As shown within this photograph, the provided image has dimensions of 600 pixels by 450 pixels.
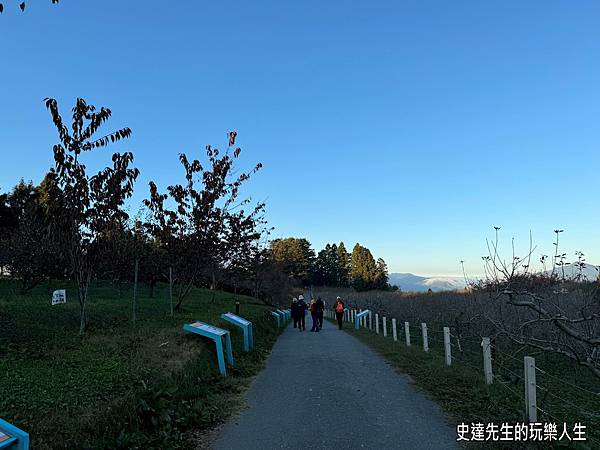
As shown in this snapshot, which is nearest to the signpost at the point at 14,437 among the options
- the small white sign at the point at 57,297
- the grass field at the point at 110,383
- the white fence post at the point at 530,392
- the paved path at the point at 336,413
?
the grass field at the point at 110,383

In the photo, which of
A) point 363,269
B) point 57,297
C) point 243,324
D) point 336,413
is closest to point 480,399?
point 336,413

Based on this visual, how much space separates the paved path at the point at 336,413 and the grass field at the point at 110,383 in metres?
0.54

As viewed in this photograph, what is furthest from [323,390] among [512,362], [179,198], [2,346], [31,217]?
[31,217]

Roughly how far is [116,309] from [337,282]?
90145 millimetres

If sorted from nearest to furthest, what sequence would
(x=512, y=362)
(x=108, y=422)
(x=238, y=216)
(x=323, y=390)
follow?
(x=108, y=422) < (x=323, y=390) < (x=512, y=362) < (x=238, y=216)

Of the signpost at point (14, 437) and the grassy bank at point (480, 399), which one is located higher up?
the signpost at point (14, 437)

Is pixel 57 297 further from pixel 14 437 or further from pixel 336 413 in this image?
pixel 14 437

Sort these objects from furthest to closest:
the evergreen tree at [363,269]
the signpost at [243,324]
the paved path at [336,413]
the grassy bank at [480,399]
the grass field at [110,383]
→ 1. the evergreen tree at [363,269]
2. the signpost at [243,324]
3. the grassy bank at [480,399]
4. the paved path at [336,413]
5. the grass field at [110,383]

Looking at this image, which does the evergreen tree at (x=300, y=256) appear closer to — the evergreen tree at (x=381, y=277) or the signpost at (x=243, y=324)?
the evergreen tree at (x=381, y=277)

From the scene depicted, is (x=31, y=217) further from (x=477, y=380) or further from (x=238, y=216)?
(x=477, y=380)

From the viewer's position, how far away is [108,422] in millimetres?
4930

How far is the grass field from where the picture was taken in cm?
470

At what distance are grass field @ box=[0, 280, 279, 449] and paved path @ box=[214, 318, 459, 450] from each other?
0.54m

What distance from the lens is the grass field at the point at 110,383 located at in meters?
4.70
